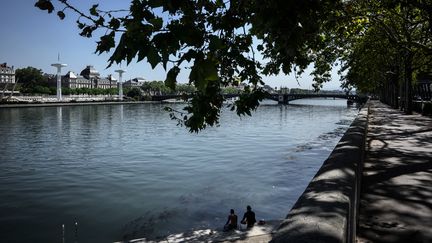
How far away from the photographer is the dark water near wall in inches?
714

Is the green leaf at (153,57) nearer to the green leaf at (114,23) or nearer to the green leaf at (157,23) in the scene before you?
the green leaf at (157,23)

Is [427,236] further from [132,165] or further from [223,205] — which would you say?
[132,165]

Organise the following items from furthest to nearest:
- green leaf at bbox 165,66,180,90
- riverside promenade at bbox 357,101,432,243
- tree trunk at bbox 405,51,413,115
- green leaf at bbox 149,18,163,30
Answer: tree trunk at bbox 405,51,413,115
riverside promenade at bbox 357,101,432,243
green leaf at bbox 165,66,180,90
green leaf at bbox 149,18,163,30

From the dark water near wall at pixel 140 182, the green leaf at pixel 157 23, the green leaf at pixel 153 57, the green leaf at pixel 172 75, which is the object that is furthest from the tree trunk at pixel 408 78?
the green leaf at pixel 153 57

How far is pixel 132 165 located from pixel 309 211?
29.4 m

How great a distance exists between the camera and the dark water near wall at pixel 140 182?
18141 millimetres

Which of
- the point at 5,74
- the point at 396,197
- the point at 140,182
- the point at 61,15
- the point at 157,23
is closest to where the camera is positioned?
the point at 157,23

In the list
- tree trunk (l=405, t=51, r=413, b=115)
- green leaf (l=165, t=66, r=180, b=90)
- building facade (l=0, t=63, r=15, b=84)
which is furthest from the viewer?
building facade (l=0, t=63, r=15, b=84)

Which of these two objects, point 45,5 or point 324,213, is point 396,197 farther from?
point 45,5

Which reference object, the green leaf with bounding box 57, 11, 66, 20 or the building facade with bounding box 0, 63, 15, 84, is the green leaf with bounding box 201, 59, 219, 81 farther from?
the building facade with bounding box 0, 63, 15, 84

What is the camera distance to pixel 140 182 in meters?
25.8

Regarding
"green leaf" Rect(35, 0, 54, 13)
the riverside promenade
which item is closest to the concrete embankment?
the riverside promenade

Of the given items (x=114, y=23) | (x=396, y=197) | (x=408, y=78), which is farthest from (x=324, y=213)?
(x=408, y=78)

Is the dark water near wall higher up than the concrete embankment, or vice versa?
the concrete embankment
